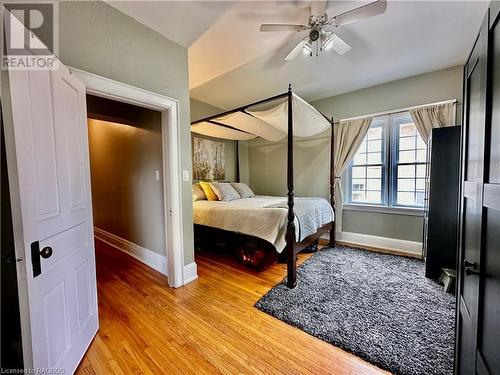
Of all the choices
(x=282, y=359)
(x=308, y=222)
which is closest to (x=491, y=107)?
(x=282, y=359)

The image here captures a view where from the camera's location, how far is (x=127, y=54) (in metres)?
1.87

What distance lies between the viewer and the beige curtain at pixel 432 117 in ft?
9.11

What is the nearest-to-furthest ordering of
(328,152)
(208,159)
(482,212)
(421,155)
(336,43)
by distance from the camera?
(482,212)
(336,43)
(421,155)
(328,152)
(208,159)

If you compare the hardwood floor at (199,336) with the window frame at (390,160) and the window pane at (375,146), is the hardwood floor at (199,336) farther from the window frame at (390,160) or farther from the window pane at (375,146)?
the window pane at (375,146)

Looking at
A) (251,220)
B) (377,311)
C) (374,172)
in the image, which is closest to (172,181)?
(251,220)

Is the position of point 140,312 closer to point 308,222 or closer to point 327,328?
point 327,328

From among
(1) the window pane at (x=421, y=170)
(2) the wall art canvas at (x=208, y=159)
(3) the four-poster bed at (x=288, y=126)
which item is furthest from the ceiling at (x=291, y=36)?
(1) the window pane at (x=421, y=170)

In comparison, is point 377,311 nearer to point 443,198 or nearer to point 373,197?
point 443,198

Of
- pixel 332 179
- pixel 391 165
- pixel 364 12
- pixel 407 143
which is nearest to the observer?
pixel 364 12

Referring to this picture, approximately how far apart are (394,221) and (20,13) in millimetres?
4679

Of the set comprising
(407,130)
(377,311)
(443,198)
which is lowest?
(377,311)

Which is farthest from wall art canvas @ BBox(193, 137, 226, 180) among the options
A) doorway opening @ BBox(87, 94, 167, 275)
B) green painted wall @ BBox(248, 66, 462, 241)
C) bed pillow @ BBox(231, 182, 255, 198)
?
doorway opening @ BBox(87, 94, 167, 275)

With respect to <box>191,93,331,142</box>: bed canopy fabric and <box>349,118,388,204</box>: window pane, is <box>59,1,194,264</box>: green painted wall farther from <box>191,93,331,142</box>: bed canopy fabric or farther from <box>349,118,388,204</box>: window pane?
<box>349,118,388,204</box>: window pane

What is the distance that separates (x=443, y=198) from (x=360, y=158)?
1.55m
